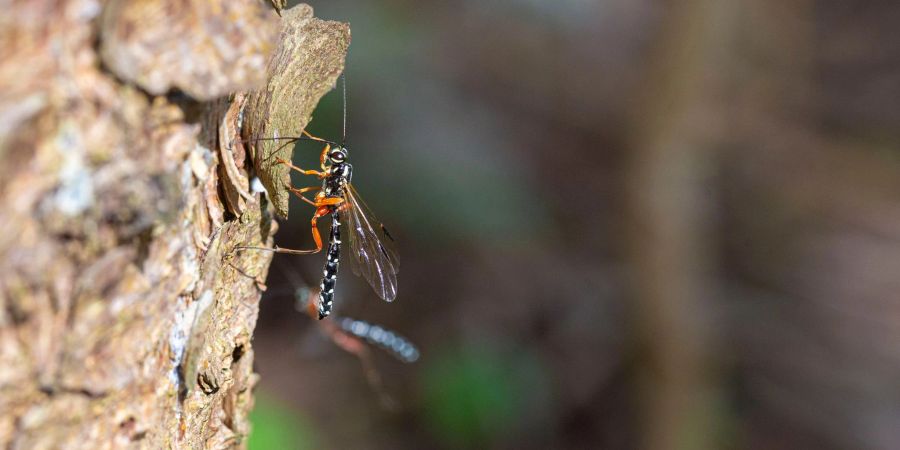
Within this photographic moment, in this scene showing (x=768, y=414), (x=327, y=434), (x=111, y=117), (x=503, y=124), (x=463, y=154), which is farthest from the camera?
(x=503, y=124)

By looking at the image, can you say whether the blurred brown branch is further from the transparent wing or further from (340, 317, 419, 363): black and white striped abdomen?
the transparent wing

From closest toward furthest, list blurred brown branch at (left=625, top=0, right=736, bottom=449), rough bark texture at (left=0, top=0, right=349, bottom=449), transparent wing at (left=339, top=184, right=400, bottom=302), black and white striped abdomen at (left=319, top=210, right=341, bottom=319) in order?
rough bark texture at (left=0, top=0, right=349, bottom=449) < black and white striped abdomen at (left=319, top=210, right=341, bottom=319) < transparent wing at (left=339, top=184, right=400, bottom=302) < blurred brown branch at (left=625, top=0, right=736, bottom=449)

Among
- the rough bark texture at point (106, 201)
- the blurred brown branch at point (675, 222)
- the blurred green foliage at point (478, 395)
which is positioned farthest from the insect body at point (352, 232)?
the blurred green foliage at point (478, 395)

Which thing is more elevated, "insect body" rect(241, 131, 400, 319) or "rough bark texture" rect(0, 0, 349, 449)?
"rough bark texture" rect(0, 0, 349, 449)

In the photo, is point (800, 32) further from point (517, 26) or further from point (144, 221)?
point (144, 221)

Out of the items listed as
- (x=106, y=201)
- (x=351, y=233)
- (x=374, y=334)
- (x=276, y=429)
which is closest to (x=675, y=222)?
(x=374, y=334)

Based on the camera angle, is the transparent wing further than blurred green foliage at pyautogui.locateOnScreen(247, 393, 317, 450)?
No

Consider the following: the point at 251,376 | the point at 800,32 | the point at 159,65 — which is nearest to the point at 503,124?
the point at 800,32

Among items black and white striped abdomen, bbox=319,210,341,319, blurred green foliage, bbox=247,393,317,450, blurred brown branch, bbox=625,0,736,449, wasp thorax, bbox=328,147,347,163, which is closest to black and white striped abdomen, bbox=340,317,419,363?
blurred green foliage, bbox=247,393,317,450
